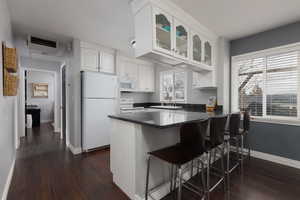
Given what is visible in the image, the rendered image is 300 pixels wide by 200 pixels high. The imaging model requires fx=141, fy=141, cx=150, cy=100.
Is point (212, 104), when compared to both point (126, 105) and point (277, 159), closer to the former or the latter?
point (277, 159)

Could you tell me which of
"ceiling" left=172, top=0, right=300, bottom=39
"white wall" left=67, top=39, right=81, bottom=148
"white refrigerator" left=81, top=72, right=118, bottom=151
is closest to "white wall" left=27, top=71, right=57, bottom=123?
"white wall" left=67, top=39, right=81, bottom=148

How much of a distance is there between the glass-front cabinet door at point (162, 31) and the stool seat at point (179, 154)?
1.24 metres

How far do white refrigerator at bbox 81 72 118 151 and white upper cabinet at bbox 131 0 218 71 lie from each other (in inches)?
63.7

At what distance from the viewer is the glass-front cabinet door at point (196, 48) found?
2393 mm

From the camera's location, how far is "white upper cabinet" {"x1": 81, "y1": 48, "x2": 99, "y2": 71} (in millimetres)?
3254

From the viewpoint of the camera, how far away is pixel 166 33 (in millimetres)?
1930

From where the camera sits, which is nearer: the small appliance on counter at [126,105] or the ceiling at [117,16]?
the ceiling at [117,16]

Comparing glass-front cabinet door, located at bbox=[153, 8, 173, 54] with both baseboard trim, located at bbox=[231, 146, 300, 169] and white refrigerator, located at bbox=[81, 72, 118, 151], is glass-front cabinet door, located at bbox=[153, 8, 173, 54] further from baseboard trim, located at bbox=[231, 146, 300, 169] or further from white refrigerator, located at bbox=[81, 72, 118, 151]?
baseboard trim, located at bbox=[231, 146, 300, 169]

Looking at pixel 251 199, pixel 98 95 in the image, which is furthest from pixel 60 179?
pixel 251 199

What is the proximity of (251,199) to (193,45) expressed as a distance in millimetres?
2273

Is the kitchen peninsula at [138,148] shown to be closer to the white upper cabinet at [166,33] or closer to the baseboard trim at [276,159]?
the white upper cabinet at [166,33]

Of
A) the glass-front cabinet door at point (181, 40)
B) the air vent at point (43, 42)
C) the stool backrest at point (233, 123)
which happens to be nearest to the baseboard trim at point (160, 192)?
the stool backrest at point (233, 123)

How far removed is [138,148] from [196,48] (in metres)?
1.96

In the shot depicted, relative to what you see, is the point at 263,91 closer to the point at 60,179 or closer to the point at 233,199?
the point at 233,199
